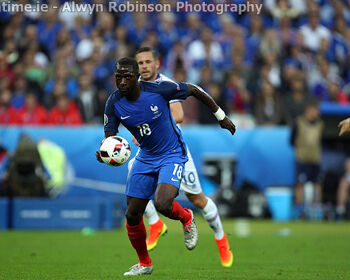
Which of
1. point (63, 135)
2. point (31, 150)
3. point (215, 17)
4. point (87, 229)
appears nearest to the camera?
point (87, 229)

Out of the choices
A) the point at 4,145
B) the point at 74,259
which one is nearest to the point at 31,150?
the point at 4,145

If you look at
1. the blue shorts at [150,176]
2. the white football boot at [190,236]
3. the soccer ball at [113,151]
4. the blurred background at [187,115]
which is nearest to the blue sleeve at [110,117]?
the soccer ball at [113,151]

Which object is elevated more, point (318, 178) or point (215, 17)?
point (215, 17)

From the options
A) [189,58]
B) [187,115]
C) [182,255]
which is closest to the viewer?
[182,255]

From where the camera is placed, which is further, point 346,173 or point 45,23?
point 45,23

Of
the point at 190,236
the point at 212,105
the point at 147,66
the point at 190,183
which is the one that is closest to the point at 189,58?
the point at 147,66

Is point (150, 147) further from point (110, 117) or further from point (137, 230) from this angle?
point (137, 230)

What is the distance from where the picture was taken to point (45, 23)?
20266 millimetres

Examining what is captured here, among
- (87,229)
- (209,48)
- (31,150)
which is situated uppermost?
(209,48)

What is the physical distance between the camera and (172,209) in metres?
7.59

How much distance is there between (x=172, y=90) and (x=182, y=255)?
11.0ft

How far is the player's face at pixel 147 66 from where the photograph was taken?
8867mm

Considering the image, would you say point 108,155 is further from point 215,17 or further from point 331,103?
point 215,17

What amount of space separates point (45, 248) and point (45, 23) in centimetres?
1055
